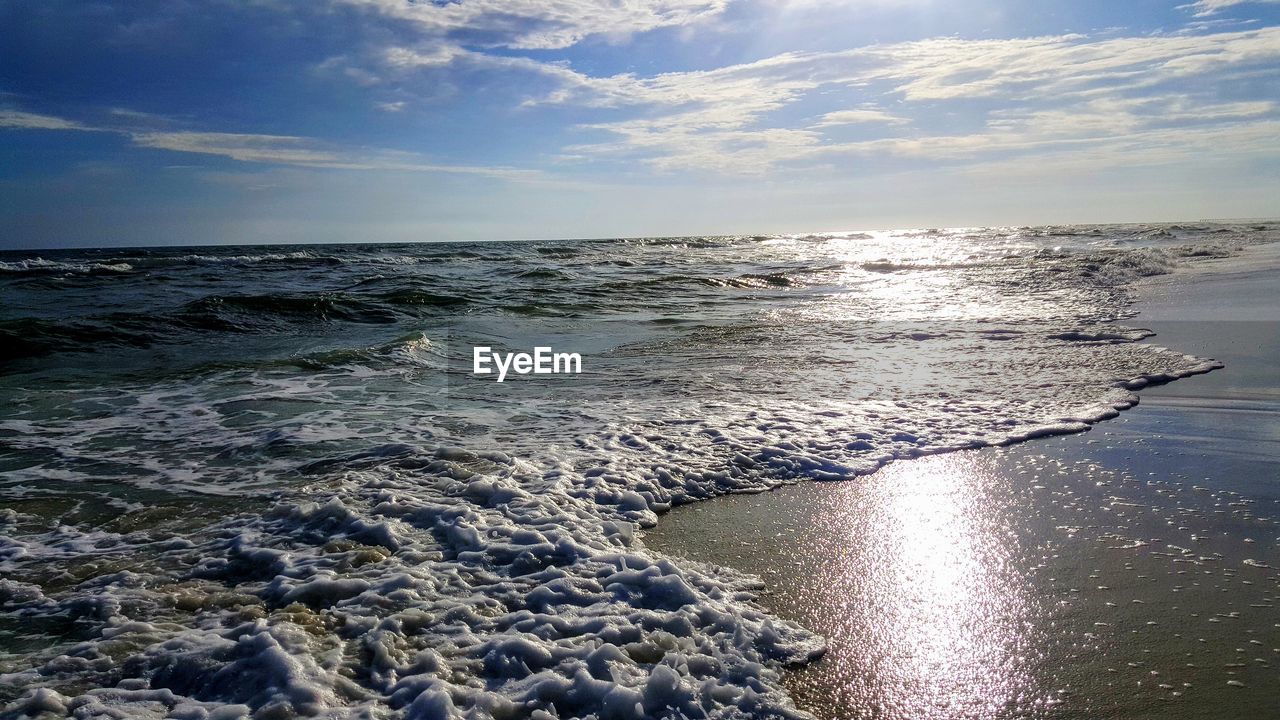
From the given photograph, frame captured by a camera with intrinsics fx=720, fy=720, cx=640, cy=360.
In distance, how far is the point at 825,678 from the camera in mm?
2740

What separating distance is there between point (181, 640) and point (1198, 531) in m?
4.85

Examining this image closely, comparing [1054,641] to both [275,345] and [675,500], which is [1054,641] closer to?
[675,500]

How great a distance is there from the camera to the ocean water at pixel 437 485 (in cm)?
270

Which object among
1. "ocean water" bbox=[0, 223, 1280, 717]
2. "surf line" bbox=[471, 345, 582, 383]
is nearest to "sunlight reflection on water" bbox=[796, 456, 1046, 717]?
"ocean water" bbox=[0, 223, 1280, 717]

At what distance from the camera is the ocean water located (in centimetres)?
270

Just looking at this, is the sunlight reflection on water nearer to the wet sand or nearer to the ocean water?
the wet sand

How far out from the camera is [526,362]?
956cm

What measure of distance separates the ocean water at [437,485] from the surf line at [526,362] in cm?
23

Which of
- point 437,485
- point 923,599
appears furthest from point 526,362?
point 923,599

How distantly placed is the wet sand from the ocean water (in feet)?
0.93

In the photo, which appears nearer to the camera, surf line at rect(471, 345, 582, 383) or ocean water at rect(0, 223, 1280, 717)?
ocean water at rect(0, 223, 1280, 717)

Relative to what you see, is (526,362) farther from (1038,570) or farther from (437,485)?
(1038,570)

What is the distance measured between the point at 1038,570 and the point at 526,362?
278 inches

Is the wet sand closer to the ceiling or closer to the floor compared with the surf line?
closer to the floor
